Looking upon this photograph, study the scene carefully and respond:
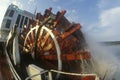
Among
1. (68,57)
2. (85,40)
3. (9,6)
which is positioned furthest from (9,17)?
(68,57)

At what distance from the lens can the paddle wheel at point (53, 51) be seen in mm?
8703

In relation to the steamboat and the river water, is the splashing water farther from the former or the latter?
the steamboat

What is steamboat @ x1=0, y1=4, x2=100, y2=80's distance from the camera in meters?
8.59

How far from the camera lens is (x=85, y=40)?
11.0m

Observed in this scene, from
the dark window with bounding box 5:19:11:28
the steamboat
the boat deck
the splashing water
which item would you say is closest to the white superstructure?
the dark window with bounding box 5:19:11:28

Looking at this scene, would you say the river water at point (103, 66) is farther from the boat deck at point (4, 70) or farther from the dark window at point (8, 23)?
the dark window at point (8, 23)

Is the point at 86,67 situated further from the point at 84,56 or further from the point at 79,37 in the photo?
the point at 79,37

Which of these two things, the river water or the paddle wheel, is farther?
the river water

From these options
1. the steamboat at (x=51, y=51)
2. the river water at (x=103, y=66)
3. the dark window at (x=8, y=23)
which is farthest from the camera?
the dark window at (x=8, y=23)

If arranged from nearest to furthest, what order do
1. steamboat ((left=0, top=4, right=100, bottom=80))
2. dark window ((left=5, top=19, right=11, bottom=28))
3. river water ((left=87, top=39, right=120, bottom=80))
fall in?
steamboat ((left=0, top=4, right=100, bottom=80)) < river water ((left=87, top=39, right=120, bottom=80)) < dark window ((left=5, top=19, right=11, bottom=28))

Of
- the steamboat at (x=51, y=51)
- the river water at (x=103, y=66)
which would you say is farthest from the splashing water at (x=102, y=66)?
the steamboat at (x=51, y=51)

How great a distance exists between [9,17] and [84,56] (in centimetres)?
1051

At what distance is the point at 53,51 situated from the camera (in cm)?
924

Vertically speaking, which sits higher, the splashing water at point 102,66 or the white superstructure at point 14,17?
the white superstructure at point 14,17
